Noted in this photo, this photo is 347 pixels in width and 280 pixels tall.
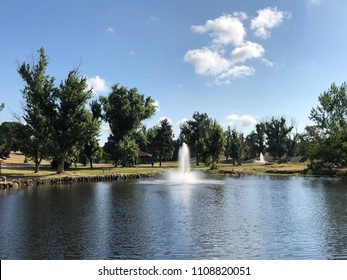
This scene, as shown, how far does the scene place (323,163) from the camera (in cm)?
7812

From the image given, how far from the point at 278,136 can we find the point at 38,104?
101 metres

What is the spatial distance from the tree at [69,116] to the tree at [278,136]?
3697 inches

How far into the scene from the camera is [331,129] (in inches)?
3209

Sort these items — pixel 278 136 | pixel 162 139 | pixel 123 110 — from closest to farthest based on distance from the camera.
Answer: pixel 123 110
pixel 162 139
pixel 278 136

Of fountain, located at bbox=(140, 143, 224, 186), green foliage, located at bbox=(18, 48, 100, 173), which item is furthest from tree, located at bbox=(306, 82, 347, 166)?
green foliage, located at bbox=(18, 48, 100, 173)

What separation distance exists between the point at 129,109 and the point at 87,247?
7804cm

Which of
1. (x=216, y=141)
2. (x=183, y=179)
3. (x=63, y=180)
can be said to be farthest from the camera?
(x=216, y=141)

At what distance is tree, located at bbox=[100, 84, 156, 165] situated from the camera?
309ft

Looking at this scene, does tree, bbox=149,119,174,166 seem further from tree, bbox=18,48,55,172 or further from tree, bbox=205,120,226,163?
tree, bbox=18,48,55,172

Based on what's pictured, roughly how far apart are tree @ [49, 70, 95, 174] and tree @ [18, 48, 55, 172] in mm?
1204

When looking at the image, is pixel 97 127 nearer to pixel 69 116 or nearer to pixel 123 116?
pixel 69 116

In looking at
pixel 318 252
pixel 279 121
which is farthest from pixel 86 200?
pixel 279 121

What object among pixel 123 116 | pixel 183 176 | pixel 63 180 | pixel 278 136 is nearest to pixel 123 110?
pixel 123 116

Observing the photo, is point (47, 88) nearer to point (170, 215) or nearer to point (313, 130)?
point (170, 215)
